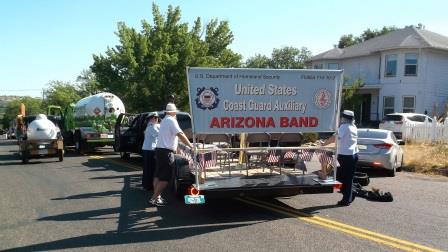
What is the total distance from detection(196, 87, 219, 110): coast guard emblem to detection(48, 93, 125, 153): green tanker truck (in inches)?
602

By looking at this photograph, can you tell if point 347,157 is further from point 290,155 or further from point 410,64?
point 410,64

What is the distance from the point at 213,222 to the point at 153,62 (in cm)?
2388

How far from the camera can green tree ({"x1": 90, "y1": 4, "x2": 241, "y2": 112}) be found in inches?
1202

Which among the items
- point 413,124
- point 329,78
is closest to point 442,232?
point 329,78

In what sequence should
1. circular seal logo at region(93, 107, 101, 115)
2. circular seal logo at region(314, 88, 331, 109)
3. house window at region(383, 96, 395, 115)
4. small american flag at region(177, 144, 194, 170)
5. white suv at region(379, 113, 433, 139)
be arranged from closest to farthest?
1. circular seal logo at region(314, 88, 331, 109)
2. small american flag at region(177, 144, 194, 170)
3. circular seal logo at region(93, 107, 101, 115)
4. white suv at region(379, 113, 433, 139)
5. house window at region(383, 96, 395, 115)

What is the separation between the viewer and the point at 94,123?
23.5 metres

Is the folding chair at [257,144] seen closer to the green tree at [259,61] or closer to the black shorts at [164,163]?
the black shorts at [164,163]

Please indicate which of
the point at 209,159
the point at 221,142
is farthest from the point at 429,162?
the point at 209,159

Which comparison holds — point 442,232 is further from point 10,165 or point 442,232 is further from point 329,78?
point 10,165

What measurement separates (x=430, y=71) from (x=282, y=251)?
31727 millimetres

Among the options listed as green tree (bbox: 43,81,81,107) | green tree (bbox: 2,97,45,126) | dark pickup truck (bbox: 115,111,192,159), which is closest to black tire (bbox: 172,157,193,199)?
dark pickup truck (bbox: 115,111,192,159)

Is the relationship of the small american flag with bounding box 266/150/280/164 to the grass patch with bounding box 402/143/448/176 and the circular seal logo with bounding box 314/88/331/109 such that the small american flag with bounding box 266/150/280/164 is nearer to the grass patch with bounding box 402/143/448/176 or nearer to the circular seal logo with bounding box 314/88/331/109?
the circular seal logo with bounding box 314/88/331/109

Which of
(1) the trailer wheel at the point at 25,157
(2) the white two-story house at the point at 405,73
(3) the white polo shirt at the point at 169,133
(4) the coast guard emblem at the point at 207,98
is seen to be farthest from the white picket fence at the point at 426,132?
(4) the coast guard emblem at the point at 207,98

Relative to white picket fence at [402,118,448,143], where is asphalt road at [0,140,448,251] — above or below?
below
